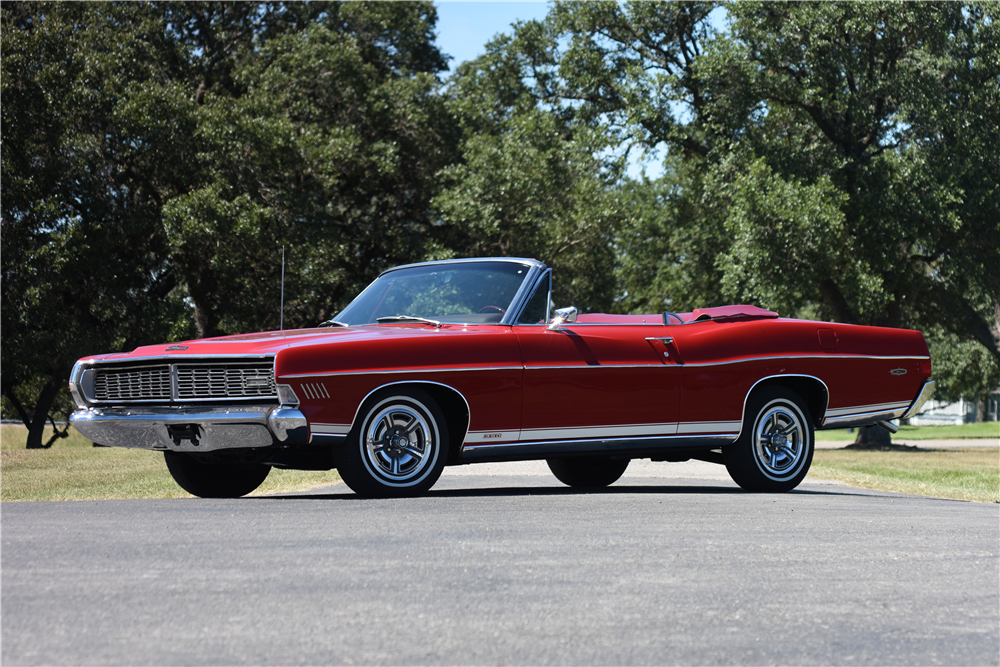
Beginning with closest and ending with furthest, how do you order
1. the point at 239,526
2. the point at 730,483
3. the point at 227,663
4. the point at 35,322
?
the point at 227,663, the point at 239,526, the point at 730,483, the point at 35,322

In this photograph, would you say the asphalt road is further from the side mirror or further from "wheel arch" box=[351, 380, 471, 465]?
the side mirror

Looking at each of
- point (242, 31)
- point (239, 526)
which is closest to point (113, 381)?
point (239, 526)

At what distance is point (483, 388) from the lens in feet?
24.7

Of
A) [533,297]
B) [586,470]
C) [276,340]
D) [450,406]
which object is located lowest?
[586,470]

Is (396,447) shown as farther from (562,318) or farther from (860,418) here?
(860,418)

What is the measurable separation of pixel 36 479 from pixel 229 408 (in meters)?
6.29

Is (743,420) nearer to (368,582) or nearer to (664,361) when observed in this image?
(664,361)

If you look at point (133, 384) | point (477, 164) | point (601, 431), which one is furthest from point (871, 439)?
point (133, 384)

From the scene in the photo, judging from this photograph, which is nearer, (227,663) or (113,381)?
(227,663)

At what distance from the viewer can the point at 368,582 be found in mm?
4625

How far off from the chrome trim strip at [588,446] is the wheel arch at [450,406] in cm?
16

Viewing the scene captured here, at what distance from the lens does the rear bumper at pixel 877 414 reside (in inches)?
361

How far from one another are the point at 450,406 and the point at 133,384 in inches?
83.8

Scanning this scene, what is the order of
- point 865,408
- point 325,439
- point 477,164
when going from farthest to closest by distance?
1. point 477,164
2. point 865,408
3. point 325,439
